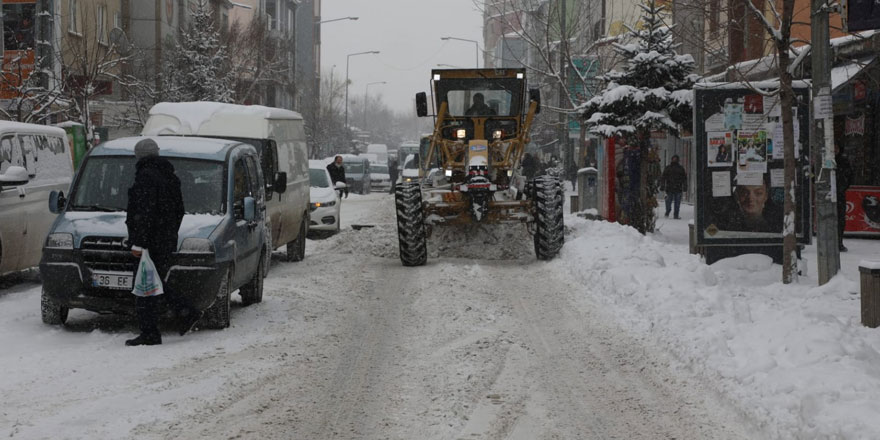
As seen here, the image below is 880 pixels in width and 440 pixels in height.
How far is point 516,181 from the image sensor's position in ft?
60.8

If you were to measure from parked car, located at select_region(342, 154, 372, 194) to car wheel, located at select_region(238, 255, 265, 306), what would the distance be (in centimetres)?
4065

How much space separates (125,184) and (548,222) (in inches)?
290

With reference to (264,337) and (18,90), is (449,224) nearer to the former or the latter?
(264,337)

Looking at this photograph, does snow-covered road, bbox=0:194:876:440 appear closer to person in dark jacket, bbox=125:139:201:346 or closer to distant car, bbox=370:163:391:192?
person in dark jacket, bbox=125:139:201:346

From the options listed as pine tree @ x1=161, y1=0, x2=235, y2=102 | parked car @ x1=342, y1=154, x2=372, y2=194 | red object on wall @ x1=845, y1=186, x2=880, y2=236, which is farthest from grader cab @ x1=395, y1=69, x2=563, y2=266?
parked car @ x1=342, y1=154, x2=372, y2=194

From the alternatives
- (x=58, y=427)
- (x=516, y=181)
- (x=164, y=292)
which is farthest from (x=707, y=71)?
(x=58, y=427)

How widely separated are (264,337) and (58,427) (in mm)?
3535

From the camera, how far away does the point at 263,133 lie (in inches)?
616

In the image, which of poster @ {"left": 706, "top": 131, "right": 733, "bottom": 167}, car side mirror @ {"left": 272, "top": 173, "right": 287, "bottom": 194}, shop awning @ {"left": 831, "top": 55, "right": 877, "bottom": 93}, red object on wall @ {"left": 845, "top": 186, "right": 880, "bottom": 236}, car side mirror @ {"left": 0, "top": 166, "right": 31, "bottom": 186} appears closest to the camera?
car side mirror @ {"left": 0, "top": 166, "right": 31, "bottom": 186}

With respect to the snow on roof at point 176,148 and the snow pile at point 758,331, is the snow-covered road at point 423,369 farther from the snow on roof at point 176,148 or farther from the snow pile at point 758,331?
the snow on roof at point 176,148

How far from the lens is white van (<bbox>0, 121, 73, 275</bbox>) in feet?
42.2

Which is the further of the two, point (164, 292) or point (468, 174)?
point (468, 174)

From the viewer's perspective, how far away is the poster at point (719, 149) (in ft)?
47.1

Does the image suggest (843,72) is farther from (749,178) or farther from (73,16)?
(73,16)
